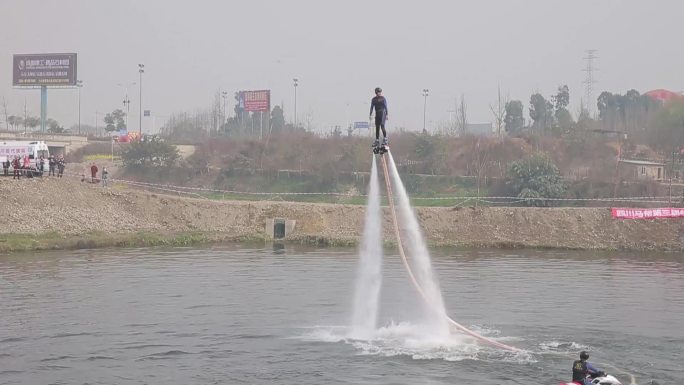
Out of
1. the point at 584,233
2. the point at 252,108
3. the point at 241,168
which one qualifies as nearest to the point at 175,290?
the point at 584,233

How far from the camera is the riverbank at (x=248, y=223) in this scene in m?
71.2

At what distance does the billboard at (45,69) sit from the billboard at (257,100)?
126 feet

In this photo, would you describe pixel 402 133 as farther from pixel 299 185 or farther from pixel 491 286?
pixel 491 286

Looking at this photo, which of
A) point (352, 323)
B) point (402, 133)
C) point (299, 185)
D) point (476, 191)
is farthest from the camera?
point (402, 133)

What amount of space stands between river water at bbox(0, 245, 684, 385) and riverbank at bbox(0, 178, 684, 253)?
941 cm

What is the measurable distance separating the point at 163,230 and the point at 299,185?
138 feet

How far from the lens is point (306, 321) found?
38625 mm

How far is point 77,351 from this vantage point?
32281 millimetres

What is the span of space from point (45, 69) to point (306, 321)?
4847 inches

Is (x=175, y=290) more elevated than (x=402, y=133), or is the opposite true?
(x=402, y=133)

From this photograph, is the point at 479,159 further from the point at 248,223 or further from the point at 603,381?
the point at 603,381

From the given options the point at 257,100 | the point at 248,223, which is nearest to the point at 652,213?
the point at 248,223

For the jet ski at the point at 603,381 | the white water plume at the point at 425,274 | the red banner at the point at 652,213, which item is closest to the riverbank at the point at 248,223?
the red banner at the point at 652,213

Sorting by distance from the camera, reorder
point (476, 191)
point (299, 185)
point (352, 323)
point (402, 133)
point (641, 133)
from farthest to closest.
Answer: point (402, 133) < point (641, 133) < point (299, 185) < point (476, 191) < point (352, 323)
